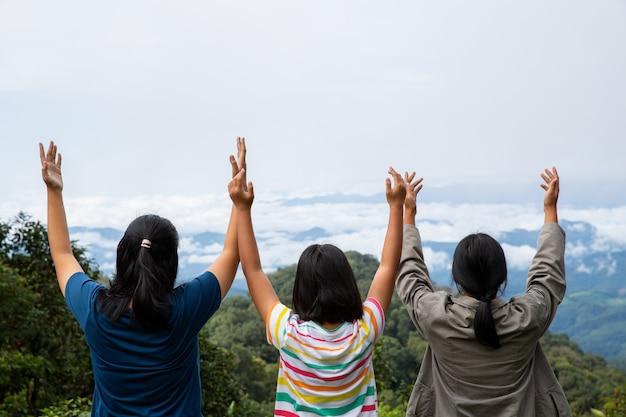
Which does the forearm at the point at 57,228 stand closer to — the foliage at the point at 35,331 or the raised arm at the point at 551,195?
the raised arm at the point at 551,195

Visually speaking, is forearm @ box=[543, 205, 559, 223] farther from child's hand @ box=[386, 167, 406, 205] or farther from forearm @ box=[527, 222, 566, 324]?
child's hand @ box=[386, 167, 406, 205]

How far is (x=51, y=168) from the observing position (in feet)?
8.56

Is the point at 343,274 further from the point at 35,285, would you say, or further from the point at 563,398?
the point at 35,285

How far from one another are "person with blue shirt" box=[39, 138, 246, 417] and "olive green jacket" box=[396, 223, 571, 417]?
75 centimetres

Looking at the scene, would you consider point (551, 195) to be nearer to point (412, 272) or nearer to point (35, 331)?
point (412, 272)

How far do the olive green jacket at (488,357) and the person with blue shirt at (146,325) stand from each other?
746 millimetres

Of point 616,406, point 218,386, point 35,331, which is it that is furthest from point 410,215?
point 35,331

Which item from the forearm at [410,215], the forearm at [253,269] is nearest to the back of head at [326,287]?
the forearm at [253,269]

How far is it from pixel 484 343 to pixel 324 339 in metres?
0.55

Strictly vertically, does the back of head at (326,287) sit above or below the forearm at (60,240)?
below

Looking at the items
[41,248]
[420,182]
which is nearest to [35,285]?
[41,248]

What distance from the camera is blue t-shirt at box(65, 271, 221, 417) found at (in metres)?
2.19

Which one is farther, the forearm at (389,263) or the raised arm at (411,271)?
the raised arm at (411,271)

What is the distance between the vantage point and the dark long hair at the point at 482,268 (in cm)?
237
